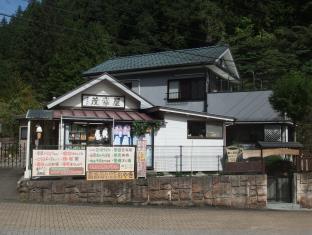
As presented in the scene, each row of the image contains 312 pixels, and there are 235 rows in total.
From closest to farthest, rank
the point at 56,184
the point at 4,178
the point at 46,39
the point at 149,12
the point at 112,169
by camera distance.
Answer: the point at 56,184 → the point at 112,169 → the point at 4,178 → the point at 149,12 → the point at 46,39

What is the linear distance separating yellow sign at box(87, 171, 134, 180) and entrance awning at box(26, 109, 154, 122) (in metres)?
4.03

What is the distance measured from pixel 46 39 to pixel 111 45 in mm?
17368

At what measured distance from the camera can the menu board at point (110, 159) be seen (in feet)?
65.9

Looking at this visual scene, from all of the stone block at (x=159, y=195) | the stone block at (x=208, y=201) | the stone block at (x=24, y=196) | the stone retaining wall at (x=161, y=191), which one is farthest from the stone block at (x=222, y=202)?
the stone block at (x=24, y=196)

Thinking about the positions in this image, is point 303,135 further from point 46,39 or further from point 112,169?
point 46,39

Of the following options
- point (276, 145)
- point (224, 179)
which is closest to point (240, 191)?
point (224, 179)

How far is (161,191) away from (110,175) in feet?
6.88

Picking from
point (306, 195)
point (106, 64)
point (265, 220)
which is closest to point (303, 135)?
point (306, 195)

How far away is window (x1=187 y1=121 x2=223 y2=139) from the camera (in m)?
26.7

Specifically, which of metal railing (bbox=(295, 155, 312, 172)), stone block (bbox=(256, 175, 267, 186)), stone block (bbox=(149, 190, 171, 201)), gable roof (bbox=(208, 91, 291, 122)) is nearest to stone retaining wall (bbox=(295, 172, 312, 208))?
metal railing (bbox=(295, 155, 312, 172))

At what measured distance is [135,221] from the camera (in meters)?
15.4

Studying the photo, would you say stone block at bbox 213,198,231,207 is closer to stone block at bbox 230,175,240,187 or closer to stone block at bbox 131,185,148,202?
stone block at bbox 230,175,240,187

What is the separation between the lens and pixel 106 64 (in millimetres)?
41219

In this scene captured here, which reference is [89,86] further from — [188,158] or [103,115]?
[188,158]
